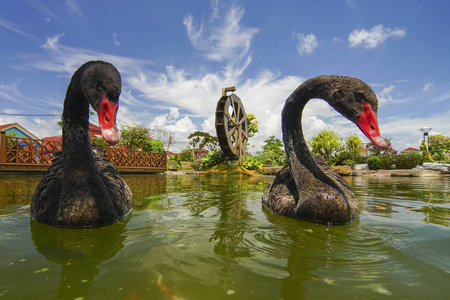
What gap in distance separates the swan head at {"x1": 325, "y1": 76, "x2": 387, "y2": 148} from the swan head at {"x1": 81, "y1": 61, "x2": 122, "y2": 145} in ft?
6.82

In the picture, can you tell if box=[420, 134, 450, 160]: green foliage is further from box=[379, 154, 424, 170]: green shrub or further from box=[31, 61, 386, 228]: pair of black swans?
box=[31, 61, 386, 228]: pair of black swans

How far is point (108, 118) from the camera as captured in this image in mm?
1864

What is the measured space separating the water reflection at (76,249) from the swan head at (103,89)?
0.86 m

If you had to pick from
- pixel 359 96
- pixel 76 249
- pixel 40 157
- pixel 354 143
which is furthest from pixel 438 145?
pixel 76 249

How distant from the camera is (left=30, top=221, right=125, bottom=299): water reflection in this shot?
1242mm

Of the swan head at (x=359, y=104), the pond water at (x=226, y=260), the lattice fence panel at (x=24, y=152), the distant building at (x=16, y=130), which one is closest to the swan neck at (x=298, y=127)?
the swan head at (x=359, y=104)

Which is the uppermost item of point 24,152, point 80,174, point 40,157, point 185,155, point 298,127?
point 185,155

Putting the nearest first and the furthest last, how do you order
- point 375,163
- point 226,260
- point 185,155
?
point 226,260 → point 375,163 → point 185,155

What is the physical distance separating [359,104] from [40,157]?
15589mm

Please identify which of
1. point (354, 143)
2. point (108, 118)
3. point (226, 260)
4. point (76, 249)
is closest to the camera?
point (226, 260)

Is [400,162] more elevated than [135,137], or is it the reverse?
[135,137]

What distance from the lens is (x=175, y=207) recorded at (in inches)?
134

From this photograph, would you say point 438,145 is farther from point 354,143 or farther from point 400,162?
point 400,162

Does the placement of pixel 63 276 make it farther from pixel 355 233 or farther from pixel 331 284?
pixel 355 233
